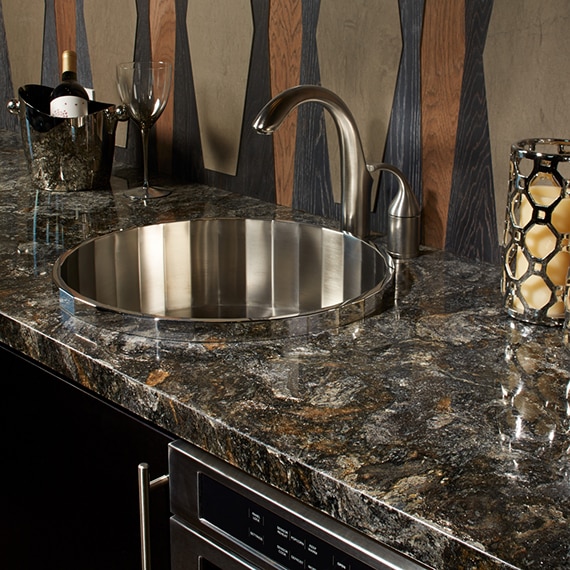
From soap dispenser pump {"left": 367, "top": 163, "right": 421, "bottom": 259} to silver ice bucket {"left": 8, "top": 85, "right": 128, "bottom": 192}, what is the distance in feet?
2.12

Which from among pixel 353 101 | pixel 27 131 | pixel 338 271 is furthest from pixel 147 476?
pixel 27 131

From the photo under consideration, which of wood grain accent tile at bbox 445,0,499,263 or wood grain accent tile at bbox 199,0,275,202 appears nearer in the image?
wood grain accent tile at bbox 445,0,499,263

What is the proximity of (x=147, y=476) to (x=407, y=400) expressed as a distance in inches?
12.0

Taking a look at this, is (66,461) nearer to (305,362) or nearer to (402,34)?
(305,362)

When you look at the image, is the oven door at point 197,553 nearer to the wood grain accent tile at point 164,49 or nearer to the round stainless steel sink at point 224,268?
the round stainless steel sink at point 224,268

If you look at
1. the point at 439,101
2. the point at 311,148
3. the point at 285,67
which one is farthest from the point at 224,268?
the point at 439,101

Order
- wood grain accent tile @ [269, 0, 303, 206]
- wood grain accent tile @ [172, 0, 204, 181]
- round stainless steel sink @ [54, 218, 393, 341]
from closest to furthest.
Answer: round stainless steel sink @ [54, 218, 393, 341]
wood grain accent tile @ [269, 0, 303, 206]
wood grain accent tile @ [172, 0, 204, 181]

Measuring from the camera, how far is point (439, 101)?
4.47 feet

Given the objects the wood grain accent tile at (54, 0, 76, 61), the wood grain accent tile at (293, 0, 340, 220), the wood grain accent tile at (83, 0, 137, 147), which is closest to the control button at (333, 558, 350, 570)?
the wood grain accent tile at (293, 0, 340, 220)

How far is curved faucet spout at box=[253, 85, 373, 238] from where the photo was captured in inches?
49.6

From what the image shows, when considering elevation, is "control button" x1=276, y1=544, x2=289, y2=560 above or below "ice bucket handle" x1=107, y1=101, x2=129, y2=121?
below

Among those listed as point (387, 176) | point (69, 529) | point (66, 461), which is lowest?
point (69, 529)

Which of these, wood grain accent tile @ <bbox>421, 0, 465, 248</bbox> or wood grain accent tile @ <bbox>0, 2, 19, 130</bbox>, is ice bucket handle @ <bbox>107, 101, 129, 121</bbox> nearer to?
wood grain accent tile @ <bbox>421, 0, 465, 248</bbox>

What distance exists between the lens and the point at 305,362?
1.01m
